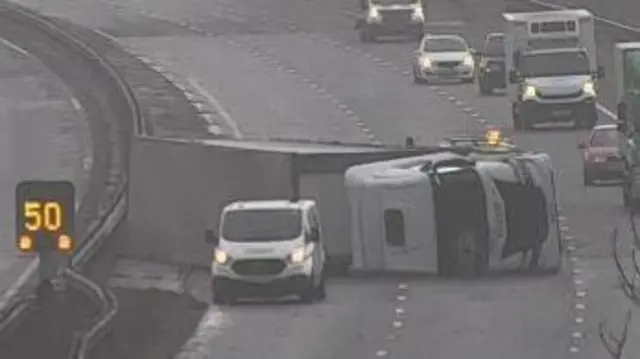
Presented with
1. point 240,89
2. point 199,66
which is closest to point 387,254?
point 240,89

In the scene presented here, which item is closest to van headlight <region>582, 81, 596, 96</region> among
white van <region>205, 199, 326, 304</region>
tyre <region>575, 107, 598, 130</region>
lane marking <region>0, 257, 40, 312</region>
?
tyre <region>575, 107, 598, 130</region>

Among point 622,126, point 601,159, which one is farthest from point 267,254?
point 601,159

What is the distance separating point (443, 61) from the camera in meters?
77.8

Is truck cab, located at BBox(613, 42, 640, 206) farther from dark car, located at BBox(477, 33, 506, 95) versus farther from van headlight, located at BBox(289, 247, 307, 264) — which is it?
dark car, located at BBox(477, 33, 506, 95)

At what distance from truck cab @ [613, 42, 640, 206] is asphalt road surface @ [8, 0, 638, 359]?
963 millimetres

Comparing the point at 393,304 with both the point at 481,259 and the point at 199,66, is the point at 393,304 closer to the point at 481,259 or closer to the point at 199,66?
the point at 481,259

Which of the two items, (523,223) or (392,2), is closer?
(523,223)

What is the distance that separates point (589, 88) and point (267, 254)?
87.8 ft

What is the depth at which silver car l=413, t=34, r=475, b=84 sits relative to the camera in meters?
77.1

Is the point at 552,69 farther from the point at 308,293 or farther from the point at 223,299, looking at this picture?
the point at 223,299

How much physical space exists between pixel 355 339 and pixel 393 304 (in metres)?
4.25

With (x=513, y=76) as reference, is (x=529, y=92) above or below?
below

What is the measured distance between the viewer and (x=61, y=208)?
79.9 ft

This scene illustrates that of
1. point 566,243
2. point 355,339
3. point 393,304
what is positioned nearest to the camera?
point 355,339
